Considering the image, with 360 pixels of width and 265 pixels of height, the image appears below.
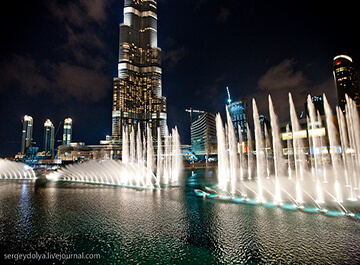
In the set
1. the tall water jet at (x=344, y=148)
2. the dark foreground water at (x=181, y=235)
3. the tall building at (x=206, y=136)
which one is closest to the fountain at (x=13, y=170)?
the dark foreground water at (x=181, y=235)

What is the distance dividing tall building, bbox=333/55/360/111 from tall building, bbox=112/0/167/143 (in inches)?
6276

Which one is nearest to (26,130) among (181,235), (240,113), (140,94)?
(140,94)

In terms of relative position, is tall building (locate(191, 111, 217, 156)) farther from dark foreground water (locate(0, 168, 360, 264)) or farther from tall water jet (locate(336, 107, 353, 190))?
dark foreground water (locate(0, 168, 360, 264))

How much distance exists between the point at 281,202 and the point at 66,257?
1225 centimetres

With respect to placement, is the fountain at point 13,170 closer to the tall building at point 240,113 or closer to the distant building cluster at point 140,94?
the distant building cluster at point 140,94

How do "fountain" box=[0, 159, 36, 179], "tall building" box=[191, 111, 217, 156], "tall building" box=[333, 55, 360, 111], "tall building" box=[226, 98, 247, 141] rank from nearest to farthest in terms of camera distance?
"fountain" box=[0, 159, 36, 179] < "tall building" box=[191, 111, 217, 156] < "tall building" box=[333, 55, 360, 111] < "tall building" box=[226, 98, 247, 141]

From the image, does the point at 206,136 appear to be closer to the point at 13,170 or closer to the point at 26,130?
the point at 13,170

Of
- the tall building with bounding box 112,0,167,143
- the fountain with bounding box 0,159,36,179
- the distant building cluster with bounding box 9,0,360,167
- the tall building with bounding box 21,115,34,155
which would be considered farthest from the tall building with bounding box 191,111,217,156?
the tall building with bounding box 21,115,34,155

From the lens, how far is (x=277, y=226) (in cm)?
820

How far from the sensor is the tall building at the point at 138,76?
141625 millimetres

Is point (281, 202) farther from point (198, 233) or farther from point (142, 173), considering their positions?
point (142, 173)

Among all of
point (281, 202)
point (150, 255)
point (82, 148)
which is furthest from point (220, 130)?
point (82, 148)

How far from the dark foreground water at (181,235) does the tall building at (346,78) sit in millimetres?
214016

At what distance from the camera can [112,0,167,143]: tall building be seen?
→ 141625 millimetres
